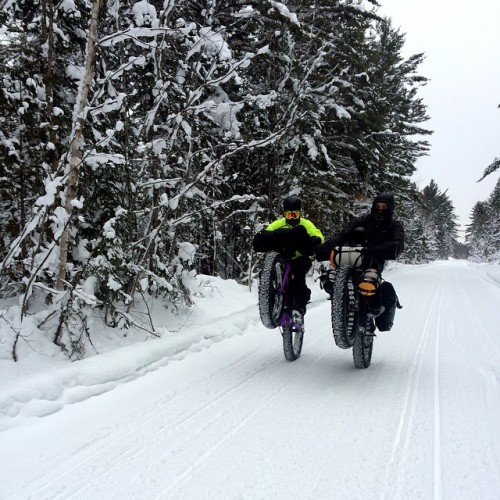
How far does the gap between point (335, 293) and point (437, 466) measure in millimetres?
2077

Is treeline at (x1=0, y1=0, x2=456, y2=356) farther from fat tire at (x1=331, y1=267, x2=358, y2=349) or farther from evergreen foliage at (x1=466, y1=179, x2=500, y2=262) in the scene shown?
evergreen foliage at (x1=466, y1=179, x2=500, y2=262)

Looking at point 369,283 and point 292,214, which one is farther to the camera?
point 292,214

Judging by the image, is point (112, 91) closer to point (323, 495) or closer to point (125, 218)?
point (125, 218)

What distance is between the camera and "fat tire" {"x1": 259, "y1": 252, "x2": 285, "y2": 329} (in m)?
4.73

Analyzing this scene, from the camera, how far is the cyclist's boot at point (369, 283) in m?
4.57

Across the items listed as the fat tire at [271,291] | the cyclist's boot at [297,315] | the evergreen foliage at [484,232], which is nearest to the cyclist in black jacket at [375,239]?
the fat tire at [271,291]

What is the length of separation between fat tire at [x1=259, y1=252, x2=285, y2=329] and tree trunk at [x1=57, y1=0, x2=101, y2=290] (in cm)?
234

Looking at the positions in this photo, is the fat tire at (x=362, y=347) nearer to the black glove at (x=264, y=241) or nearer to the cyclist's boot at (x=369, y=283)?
the cyclist's boot at (x=369, y=283)

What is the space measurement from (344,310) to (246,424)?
68.6 inches

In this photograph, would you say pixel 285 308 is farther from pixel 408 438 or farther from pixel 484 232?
pixel 484 232

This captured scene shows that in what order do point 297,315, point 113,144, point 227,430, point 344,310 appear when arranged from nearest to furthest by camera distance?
point 227,430 → point 344,310 → point 297,315 → point 113,144

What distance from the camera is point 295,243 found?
527cm

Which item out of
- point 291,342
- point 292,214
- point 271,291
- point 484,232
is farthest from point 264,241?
point 484,232

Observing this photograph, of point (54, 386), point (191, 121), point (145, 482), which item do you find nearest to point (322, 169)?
point (191, 121)
